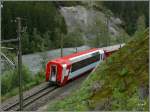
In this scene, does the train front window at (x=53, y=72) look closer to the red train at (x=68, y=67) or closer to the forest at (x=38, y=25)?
the red train at (x=68, y=67)

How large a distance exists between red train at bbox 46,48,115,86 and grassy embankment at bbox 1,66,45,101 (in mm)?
1916

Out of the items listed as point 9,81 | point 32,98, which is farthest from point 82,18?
point 32,98

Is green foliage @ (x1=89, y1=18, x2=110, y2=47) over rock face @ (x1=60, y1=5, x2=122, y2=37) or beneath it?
beneath

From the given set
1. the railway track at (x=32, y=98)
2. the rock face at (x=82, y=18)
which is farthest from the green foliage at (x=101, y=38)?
the railway track at (x=32, y=98)

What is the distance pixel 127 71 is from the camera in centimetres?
1212

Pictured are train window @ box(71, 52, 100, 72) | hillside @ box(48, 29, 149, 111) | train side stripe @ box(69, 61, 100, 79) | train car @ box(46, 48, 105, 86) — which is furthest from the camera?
train window @ box(71, 52, 100, 72)

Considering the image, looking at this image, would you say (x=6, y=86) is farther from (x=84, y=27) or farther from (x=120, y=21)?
(x=120, y=21)

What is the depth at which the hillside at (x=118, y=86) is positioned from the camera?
10.9 m

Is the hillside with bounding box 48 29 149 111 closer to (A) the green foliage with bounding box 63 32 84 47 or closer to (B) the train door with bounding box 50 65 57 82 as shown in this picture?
(B) the train door with bounding box 50 65 57 82

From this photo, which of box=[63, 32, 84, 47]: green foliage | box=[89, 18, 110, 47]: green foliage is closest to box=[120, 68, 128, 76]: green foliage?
box=[89, 18, 110, 47]: green foliage

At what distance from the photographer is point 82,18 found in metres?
72.6

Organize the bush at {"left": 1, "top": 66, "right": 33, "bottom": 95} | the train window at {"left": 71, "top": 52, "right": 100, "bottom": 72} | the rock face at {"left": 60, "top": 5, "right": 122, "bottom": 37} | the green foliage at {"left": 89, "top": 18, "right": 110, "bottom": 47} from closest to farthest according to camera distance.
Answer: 1. the bush at {"left": 1, "top": 66, "right": 33, "bottom": 95}
2. the train window at {"left": 71, "top": 52, "right": 100, "bottom": 72}
3. the green foliage at {"left": 89, "top": 18, "right": 110, "bottom": 47}
4. the rock face at {"left": 60, "top": 5, "right": 122, "bottom": 37}

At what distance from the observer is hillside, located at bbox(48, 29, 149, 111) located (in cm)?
1092

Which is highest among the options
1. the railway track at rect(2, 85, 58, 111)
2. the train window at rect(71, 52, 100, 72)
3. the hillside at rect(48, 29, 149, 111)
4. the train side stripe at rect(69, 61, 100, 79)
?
the hillside at rect(48, 29, 149, 111)
